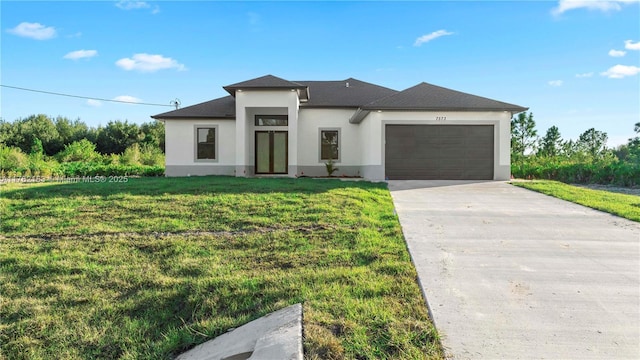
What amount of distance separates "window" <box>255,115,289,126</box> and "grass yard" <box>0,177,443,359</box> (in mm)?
10264

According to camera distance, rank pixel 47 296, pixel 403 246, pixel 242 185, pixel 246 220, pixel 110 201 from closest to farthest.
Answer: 1. pixel 47 296
2. pixel 403 246
3. pixel 246 220
4. pixel 110 201
5. pixel 242 185

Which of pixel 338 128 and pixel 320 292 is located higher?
pixel 338 128

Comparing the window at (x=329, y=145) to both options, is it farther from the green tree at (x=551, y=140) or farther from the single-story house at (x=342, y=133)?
the green tree at (x=551, y=140)

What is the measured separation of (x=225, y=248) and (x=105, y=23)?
1292 centimetres

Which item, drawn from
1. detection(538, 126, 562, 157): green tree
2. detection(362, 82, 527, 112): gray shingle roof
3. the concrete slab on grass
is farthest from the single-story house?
detection(538, 126, 562, 157): green tree

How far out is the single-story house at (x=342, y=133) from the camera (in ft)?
46.9

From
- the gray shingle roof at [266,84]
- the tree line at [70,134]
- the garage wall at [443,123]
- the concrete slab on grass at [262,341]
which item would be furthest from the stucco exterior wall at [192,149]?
the tree line at [70,134]

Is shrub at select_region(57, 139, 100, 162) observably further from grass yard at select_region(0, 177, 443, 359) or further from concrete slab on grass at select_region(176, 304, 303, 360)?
concrete slab on grass at select_region(176, 304, 303, 360)

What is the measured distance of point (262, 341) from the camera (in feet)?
9.48

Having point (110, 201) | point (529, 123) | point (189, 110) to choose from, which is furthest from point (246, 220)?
point (529, 123)

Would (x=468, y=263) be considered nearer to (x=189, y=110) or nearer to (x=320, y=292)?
(x=320, y=292)

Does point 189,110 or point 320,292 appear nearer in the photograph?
point 320,292

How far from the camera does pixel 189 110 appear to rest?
1761 cm

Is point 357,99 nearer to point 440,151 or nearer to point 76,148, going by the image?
point 440,151
